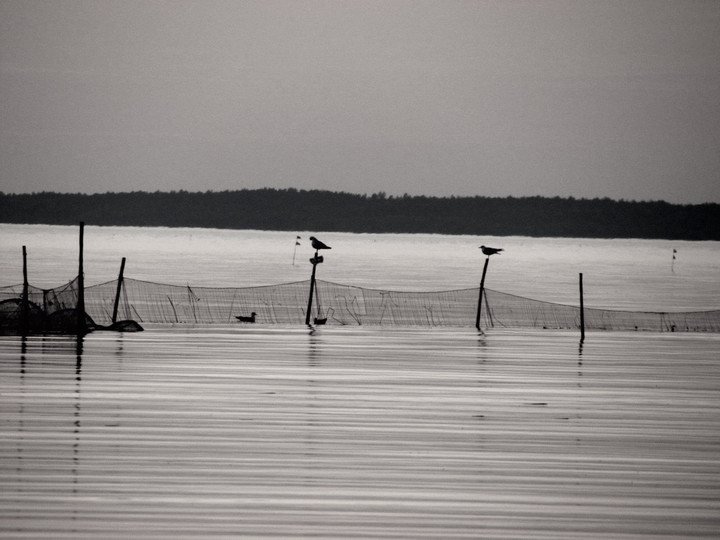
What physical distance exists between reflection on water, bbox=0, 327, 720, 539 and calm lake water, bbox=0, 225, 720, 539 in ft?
0.09

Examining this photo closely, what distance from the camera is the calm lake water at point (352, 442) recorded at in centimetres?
740

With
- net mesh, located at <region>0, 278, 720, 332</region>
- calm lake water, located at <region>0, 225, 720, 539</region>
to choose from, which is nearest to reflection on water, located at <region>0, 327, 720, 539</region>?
calm lake water, located at <region>0, 225, 720, 539</region>

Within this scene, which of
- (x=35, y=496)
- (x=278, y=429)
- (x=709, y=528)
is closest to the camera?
(x=709, y=528)

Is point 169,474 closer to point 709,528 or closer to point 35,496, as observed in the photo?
point 35,496

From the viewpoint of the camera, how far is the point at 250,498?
788 centimetres

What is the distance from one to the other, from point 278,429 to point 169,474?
85.2 inches

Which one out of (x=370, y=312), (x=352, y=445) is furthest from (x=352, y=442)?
(x=370, y=312)

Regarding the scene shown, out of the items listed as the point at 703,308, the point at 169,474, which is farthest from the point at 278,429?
A: the point at 703,308

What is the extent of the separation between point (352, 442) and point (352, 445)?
13 centimetres

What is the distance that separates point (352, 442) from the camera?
32.9ft

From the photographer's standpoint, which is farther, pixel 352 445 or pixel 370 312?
pixel 370 312

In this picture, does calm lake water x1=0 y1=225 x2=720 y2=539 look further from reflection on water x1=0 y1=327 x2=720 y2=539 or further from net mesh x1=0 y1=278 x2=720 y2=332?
net mesh x1=0 y1=278 x2=720 y2=332

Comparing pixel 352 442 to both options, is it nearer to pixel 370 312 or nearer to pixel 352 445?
pixel 352 445

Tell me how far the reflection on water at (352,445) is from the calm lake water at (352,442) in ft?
0.09
